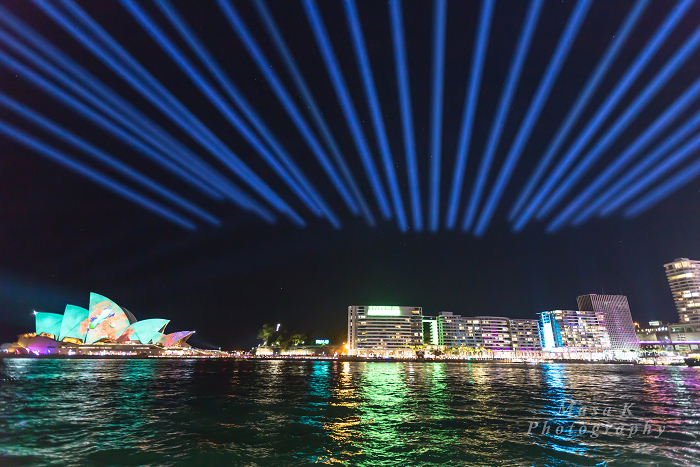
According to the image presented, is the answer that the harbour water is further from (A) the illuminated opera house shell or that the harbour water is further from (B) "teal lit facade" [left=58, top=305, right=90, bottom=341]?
(B) "teal lit facade" [left=58, top=305, right=90, bottom=341]

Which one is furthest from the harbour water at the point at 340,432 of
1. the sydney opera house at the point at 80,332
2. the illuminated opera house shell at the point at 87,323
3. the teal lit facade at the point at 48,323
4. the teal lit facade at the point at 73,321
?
the teal lit facade at the point at 48,323

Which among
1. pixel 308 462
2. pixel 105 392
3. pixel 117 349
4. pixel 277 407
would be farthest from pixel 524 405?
pixel 117 349

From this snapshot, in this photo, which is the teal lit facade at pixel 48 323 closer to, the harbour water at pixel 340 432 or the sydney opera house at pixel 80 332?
the sydney opera house at pixel 80 332

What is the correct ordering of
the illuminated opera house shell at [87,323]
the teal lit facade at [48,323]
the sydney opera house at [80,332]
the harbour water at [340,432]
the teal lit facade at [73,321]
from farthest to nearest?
the teal lit facade at [48,323] < the sydney opera house at [80,332] < the teal lit facade at [73,321] < the illuminated opera house shell at [87,323] < the harbour water at [340,432]

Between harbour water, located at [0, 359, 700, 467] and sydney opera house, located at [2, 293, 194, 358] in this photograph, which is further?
sydney opera house, located at [2, 293, 194, 358]

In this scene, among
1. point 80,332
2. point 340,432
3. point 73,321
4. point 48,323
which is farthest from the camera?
point 48,323

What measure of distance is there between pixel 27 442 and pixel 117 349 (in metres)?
181

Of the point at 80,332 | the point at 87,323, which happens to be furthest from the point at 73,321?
the point at 80,332

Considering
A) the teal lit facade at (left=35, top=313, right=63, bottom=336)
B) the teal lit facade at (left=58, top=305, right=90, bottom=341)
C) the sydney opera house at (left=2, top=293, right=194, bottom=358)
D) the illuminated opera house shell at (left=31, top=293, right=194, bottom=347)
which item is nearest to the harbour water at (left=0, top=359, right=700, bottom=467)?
the illuminated opera house shell at (left=31, top=293, right=194, bottom=347)

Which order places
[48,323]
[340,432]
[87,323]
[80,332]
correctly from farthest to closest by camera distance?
1. [48,323]
2. [80,332]
3. [87,323]
4. [340,432]

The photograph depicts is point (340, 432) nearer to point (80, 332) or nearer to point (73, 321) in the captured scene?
point (73, 321)

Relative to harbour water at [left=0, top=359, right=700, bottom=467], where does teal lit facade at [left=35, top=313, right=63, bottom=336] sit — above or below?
above

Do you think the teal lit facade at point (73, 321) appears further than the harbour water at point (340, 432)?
Yes

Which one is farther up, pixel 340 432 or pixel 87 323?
pixel 87 323
